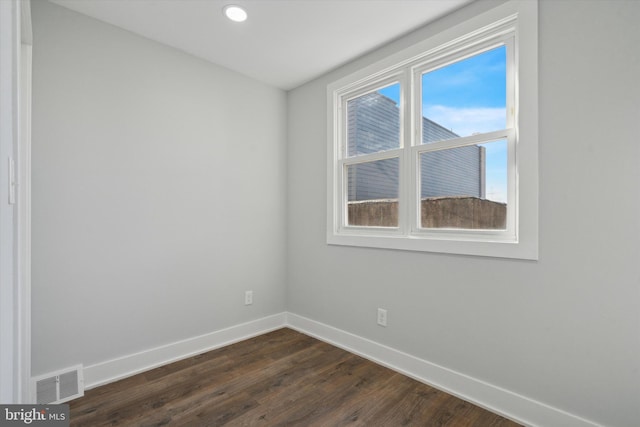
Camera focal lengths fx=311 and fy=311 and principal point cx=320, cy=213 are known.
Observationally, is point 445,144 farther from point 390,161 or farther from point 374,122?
point 374,122

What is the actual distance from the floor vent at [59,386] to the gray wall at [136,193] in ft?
0.18

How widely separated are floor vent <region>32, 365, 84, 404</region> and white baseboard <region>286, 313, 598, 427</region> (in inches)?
71.6

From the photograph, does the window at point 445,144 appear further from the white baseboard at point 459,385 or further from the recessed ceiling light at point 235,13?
the recessed ceiling light at point 235,13

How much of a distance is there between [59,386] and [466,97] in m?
3.25

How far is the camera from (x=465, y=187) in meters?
2.13

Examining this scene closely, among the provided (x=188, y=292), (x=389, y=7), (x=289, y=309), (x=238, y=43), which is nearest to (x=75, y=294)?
(x=188, y=292)

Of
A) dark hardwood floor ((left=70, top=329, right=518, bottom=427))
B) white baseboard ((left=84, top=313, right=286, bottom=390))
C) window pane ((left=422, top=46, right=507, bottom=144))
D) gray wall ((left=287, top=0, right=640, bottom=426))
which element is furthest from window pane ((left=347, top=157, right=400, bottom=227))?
white baseboard ((left=84, top=313, right=286, bottom=390))

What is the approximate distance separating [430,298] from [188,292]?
1.92m

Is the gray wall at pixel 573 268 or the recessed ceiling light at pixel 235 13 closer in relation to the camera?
the gray wall at pixel 573 268

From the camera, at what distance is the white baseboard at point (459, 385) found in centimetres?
168

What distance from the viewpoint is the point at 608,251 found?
59.8 inches

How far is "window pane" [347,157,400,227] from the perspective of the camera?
8.35 feet

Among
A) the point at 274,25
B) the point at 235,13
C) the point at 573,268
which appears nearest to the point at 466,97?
the point at 573,268

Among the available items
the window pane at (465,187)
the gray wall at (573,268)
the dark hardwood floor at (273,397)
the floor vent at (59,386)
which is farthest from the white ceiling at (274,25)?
the dark hardwood floor at (273,397)
